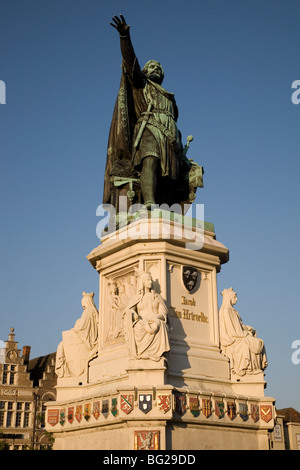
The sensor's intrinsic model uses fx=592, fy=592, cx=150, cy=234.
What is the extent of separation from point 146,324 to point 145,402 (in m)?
1.38

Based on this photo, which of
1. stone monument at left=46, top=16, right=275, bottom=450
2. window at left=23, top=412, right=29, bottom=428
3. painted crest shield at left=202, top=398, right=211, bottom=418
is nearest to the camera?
stone monument at left=46, top=16, right=275, bottom=450

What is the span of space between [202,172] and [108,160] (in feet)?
7.57

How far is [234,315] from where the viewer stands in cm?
1245

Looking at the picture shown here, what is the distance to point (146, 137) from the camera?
526 inches

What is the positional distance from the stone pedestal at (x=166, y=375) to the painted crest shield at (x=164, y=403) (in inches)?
0.6

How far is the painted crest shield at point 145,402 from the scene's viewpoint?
9.91m

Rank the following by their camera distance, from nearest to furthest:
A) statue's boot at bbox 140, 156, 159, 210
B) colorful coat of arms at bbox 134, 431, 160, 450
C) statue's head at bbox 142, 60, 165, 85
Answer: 1. colorful coat of arms at bbox 134, 431, 160, 450
2. statue's boot at bbox 140, 156, 159, 210
3. statue's head at bbox 142, 60, 165, 85

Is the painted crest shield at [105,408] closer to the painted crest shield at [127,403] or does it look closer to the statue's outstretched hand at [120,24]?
the painted crest shield at [127,403]

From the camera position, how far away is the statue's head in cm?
1411

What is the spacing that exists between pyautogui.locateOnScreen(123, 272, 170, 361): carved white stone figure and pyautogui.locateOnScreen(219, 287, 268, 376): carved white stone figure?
1813 millimetres

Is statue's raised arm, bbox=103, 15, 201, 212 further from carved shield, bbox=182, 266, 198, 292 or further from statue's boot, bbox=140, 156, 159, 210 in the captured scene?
carved shield, bbox=182, 266, 198, 292

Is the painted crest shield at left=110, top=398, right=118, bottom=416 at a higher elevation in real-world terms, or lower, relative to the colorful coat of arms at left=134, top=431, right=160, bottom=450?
higher

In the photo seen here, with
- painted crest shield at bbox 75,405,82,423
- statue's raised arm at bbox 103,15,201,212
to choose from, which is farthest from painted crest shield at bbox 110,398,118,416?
statue's raised arm at bbox 103,15,201,212
